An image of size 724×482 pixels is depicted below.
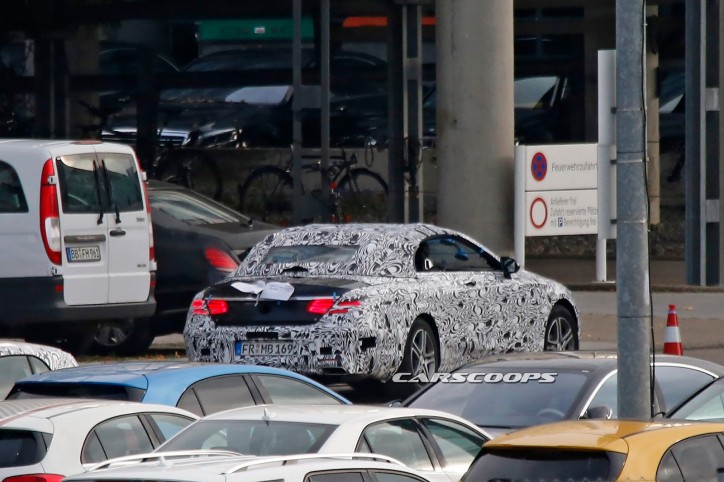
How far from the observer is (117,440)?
25.8 feet

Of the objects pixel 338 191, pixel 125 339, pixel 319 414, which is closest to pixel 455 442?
pixel 319 414

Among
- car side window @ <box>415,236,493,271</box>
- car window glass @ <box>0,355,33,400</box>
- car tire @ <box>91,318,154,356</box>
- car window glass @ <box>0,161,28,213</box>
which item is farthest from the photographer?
car tire @ <box>91,318,154,356</box>

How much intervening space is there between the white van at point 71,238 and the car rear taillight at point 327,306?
3.00 m

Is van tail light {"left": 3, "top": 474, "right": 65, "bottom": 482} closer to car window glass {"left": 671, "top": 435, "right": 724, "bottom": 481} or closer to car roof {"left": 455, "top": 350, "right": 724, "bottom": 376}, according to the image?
car window glass {"left": 671, "top": 435, "right": 724, "bottom": 481}

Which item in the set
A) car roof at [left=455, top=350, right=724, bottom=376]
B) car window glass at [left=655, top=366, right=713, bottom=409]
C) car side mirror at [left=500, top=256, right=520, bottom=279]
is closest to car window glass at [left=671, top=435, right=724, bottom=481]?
car roof at [left=455, top=350, right=724, bottom=376]

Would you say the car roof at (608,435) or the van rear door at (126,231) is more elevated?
the van rear door at (126,231)

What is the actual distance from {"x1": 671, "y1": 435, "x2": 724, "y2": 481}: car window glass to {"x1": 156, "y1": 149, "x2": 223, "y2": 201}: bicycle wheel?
21.9 metres

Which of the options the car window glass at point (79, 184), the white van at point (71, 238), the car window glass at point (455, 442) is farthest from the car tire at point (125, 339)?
the car window glass at point (455, 442)

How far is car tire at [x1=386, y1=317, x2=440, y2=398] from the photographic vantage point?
512 inches

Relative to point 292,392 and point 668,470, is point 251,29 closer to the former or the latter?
point 292,392

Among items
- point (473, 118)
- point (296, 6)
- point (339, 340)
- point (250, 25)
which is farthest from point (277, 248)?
point (250, 25)

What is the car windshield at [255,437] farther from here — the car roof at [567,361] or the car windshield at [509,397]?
the car roof at [567,361]

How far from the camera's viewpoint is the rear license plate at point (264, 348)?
12594mm

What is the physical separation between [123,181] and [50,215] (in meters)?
1.02
